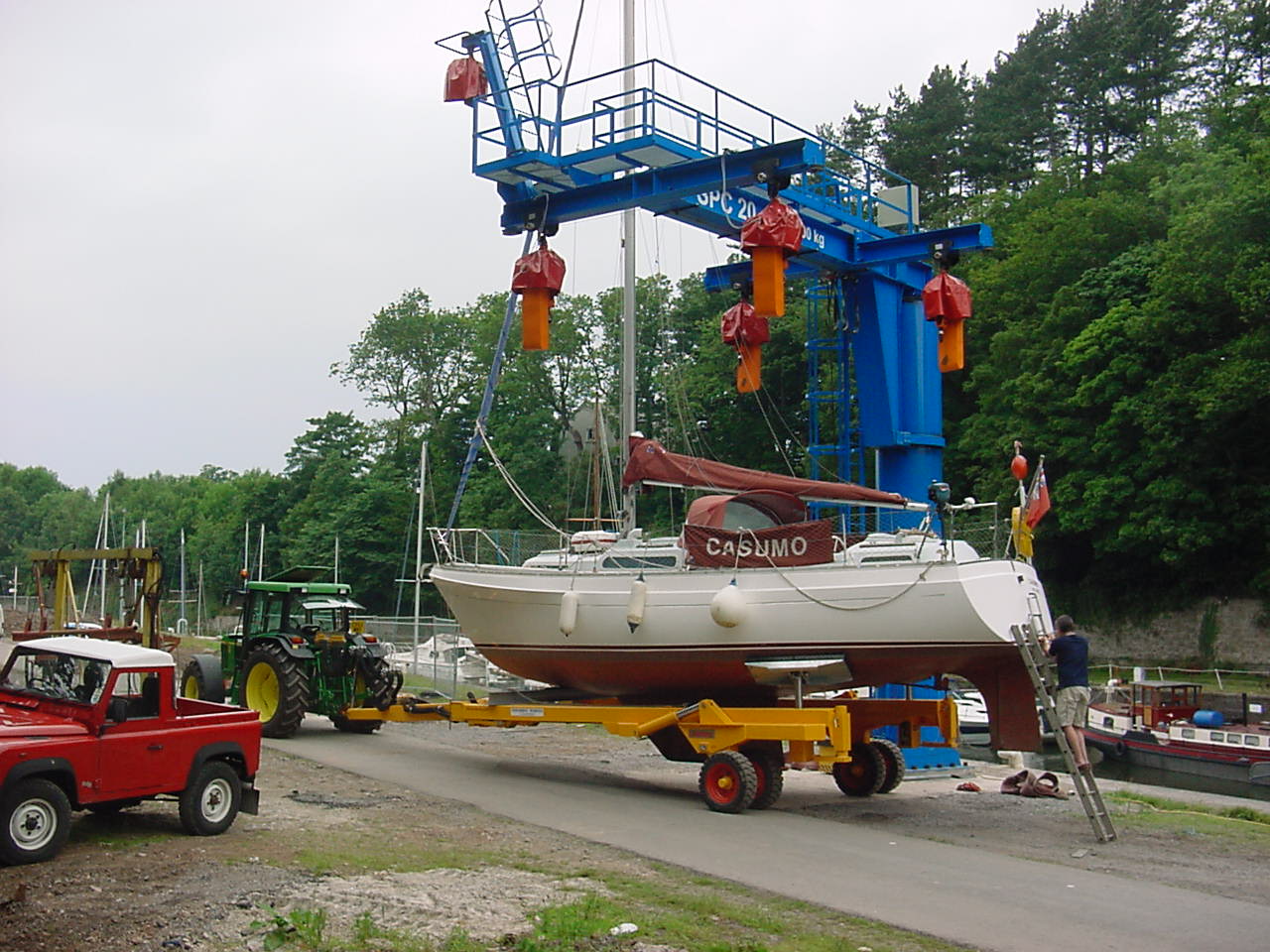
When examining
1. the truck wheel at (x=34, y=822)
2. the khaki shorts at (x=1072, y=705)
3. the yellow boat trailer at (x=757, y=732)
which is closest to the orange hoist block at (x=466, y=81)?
the yellow boat trailer at (x=757, y=732)

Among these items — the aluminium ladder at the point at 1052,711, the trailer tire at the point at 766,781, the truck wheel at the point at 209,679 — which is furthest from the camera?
the truck wheel at the point at 209,679

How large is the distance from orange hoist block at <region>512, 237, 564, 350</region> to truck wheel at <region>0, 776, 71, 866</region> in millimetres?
8902

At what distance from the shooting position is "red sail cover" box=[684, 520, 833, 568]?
45.7ft

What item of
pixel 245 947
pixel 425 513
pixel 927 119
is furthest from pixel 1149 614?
pixel 245 947

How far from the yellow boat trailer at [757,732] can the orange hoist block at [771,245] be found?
4704 mm

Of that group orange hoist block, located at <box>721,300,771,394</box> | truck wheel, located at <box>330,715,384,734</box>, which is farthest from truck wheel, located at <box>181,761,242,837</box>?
orange hoist block, located at <box>721,300,771,394</box>

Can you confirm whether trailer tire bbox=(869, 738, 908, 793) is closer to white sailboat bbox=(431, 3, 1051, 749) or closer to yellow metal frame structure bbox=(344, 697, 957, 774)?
yellow metal frame structure bbox=(344, 697, 957, 774)

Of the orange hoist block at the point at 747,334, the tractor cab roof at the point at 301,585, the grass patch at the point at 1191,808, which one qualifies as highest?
the orange hoist block at the point at 747,334

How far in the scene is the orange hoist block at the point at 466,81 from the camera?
18.0 m

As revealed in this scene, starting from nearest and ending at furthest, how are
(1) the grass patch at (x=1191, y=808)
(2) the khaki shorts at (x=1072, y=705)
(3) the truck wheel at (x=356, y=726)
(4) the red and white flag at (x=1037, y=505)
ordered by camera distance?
(2) the khaki shorts at (x=1072, y=705), (4) the red and white flag at (x=1037, y=505), (1) the grass patch at (x=1191, y=808), (3) the truck wheel at (x=356, y=726)

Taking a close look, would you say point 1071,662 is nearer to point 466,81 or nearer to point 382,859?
point 382,859

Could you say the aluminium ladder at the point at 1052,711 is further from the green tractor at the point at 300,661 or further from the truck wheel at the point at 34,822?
the green tractor at the point at 300,661

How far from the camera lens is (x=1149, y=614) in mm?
39719

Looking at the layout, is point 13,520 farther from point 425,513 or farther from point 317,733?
point 317,733
